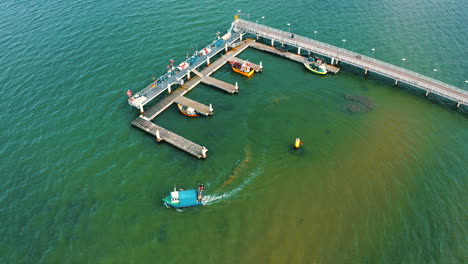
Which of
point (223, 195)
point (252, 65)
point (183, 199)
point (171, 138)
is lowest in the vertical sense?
point (223, 195)

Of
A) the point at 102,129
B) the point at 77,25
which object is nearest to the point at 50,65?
the point at 77,25

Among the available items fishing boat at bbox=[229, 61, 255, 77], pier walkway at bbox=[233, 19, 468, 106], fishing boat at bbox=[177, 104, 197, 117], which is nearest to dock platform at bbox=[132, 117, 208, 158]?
fishing boat at bbox=[177, 104, 197, 117]

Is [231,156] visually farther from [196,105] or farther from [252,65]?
[252,65]

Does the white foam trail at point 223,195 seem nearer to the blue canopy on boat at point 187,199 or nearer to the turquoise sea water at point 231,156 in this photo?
the turquoise sea water at point 231,156

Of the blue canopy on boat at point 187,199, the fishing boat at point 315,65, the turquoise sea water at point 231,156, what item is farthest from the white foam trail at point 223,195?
the fishing boat at point 315,65

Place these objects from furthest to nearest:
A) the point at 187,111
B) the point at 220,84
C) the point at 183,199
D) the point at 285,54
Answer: the point at 285,54 < the point at 220,84 < the point at 187,111 < the point at 183,199

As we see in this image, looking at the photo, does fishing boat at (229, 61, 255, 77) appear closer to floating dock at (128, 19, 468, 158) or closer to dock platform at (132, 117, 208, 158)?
floating dock at (128, 19, 468, 158)

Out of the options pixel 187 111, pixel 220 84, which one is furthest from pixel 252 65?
pixel 187 111
